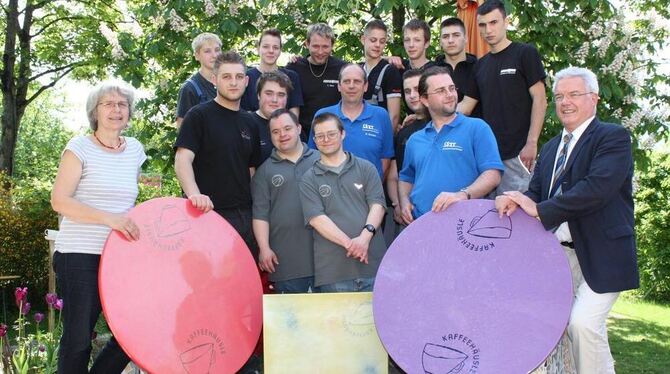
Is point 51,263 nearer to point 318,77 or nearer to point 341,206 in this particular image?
point 318,77

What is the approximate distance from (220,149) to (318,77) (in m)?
1.41

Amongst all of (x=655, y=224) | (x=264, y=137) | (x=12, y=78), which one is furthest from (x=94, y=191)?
(x=12, y=78)

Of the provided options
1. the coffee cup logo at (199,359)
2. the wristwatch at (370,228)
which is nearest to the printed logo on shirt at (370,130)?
the wristwatch at (370,228)

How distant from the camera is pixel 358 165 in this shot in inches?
161

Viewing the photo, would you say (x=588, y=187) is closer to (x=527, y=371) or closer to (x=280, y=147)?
(x=527, y=371)

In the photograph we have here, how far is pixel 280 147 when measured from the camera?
422 centimetres

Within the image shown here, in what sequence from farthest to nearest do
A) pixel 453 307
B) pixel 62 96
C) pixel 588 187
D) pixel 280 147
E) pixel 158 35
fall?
pixel 62 96
pixel 158 35
pixel 280 147
pixel 453 307
pixel 588 187

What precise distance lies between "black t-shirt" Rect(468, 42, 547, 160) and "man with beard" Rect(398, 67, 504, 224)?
1.98 ft

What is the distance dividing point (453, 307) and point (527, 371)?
46 centimetres

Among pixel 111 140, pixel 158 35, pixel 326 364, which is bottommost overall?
pixel 326 364

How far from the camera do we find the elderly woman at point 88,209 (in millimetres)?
3473

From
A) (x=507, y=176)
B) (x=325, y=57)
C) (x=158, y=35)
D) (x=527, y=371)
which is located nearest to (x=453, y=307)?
(x=527, y=371)

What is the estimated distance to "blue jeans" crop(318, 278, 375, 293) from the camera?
4012 millimetres

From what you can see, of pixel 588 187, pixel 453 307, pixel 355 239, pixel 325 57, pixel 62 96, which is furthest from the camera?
pixel 62 96
